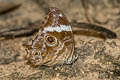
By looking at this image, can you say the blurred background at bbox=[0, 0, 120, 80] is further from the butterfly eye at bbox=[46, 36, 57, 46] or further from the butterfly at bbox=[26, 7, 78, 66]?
the butterfly eye at bbox=[46, 36, 57, 46]

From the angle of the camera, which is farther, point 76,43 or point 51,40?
point 76,43

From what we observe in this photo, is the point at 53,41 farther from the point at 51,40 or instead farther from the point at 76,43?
the point at 76,43

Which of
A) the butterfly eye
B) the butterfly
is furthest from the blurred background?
the butterfly eye

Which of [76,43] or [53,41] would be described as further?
[76,43]

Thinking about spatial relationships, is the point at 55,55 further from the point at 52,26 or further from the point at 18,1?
the point at 18,1

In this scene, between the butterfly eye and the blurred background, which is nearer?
the butterfly eye

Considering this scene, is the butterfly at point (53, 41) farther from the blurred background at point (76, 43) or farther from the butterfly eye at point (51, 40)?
the blurred background at point (76, 43)

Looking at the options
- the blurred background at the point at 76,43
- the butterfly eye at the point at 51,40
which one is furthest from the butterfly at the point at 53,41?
the blurred background at the point at 76,43

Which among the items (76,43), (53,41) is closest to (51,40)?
(53,41)

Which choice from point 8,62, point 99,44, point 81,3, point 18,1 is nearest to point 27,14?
point 18,1
